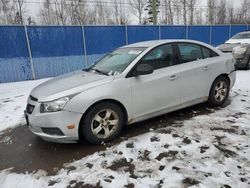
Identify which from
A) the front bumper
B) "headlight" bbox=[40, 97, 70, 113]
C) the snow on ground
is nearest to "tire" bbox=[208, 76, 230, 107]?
the front bumper

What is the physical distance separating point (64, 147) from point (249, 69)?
8.72 metres

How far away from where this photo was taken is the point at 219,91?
507 cm

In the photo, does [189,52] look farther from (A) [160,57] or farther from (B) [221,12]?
(B) [221,12]

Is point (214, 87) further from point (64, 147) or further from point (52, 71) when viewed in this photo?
point (52, 71)

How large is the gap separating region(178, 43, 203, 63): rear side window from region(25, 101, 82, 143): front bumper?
7.77 feet

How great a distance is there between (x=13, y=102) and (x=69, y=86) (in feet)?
12.3

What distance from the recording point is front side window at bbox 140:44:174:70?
4.13 m

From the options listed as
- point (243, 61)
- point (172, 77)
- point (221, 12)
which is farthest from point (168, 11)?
point (172, 77)

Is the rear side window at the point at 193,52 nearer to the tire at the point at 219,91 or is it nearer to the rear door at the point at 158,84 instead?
the rear door at the point at 158,84

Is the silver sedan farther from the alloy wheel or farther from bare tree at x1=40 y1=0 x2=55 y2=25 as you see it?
bare tree at x1=40 y1=0 x2=55 y2=25

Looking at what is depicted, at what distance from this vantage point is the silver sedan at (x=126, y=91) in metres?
3.39

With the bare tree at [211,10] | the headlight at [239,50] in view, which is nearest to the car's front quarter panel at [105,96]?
the headlight at [239,50]

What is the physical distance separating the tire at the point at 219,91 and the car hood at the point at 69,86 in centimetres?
242

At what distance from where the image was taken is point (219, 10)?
43688mm
